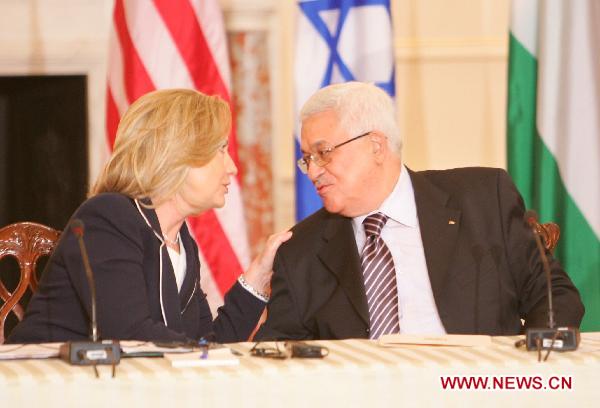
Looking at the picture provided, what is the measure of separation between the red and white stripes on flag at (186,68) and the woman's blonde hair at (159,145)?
1247 mm

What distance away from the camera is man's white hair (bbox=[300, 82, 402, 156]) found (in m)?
3.18

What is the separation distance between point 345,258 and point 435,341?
2.72 ft

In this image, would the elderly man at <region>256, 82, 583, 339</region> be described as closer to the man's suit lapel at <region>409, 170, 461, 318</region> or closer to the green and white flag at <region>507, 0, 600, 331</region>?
the man's suit lapel at <region>409, 170, 461, 318</region>

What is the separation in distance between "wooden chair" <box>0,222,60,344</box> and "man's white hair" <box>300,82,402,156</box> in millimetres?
906

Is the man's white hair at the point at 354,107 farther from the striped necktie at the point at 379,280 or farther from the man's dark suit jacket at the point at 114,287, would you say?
the man's dark suit jacket at the point at 114,287

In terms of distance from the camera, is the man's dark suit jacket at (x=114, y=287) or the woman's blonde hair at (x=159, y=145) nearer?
the man's dark suit jacket at (x=114, y=287)

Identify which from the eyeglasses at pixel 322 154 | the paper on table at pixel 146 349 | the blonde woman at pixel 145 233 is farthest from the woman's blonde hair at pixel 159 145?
the paper on table at pixel 146 349

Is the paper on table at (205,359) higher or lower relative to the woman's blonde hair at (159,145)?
lower

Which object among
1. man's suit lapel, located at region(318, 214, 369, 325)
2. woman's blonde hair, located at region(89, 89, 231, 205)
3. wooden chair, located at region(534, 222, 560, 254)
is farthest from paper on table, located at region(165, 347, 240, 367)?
wooden chair, located at region(534, 222, 560, 254)

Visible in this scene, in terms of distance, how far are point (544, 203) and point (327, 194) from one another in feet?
4.74

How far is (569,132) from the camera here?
4.25 m

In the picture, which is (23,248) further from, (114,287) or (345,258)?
(345,258)

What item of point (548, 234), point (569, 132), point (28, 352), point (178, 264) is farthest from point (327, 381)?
point (569, 132)

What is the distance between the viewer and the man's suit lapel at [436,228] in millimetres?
3078
